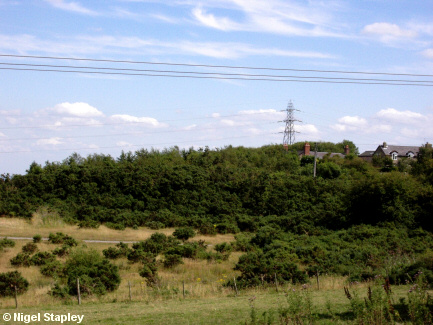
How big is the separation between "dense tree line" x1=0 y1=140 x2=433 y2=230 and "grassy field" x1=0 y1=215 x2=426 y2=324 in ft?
35.3

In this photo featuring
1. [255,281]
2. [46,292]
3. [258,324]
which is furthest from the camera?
[255,281]

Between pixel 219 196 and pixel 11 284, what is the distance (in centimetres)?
2690

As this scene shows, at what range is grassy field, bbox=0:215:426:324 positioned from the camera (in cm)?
1095

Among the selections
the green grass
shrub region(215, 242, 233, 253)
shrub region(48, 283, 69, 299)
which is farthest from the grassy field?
shrub region(215, 242, 233, 253)

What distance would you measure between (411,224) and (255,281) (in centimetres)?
1764

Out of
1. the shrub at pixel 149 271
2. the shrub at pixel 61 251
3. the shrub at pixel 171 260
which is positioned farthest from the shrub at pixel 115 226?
the shrub at pixel 171 260

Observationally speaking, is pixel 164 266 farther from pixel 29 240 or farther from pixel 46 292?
pixel 29 240

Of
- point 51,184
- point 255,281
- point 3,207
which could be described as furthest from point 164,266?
point 51,184

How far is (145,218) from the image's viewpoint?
3791cm

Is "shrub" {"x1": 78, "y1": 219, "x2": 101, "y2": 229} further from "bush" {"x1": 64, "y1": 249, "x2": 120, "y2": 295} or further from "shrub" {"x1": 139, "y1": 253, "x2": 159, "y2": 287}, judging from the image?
"bush" {"x1": 64, "y1": 249, "x2": 120, "y2": 295}

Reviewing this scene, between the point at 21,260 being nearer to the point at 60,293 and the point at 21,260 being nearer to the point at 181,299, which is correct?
the point at 60,293

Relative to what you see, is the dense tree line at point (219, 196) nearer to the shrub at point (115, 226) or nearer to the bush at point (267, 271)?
the shrub at point (115, 226)

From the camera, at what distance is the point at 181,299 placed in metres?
15.4

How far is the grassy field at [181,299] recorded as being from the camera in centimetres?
1095
